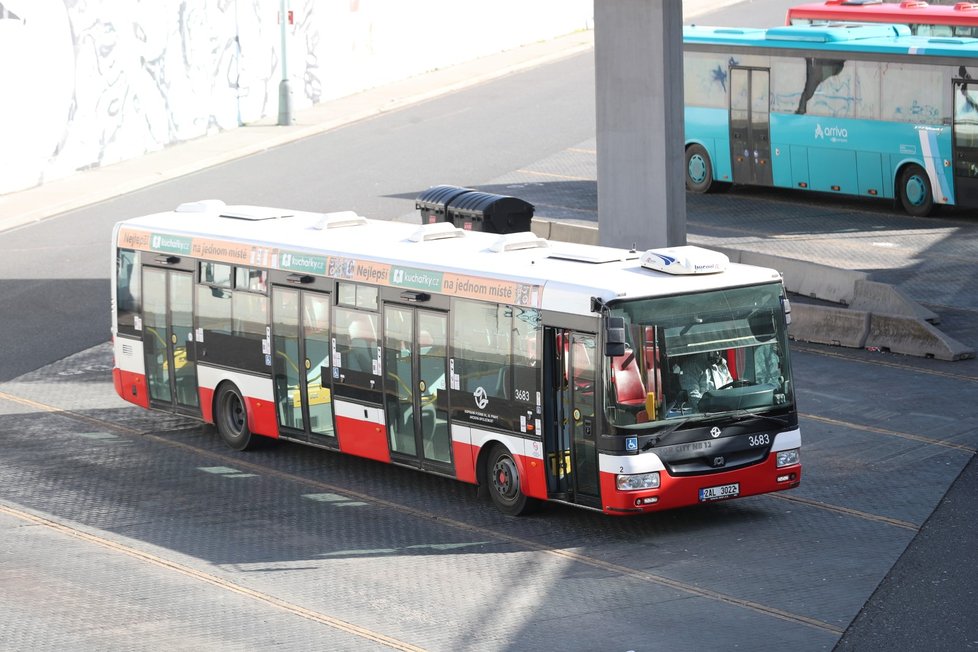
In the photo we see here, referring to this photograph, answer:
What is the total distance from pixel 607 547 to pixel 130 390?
764 centimetres

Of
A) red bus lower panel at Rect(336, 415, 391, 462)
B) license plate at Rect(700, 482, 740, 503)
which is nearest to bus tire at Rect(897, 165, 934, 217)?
red bus lower panel at Rect(336, 415, 391, 462)

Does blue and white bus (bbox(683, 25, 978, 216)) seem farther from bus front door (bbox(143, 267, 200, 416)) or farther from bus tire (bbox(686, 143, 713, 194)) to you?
bus front door (bbox(143, 267, 200, 416))

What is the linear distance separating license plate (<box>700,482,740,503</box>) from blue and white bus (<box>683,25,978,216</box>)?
631 inches

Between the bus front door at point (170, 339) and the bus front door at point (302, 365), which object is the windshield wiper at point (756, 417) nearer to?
the bus front door at point (302, 365)

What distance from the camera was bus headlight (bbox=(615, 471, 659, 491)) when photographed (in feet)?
47.8

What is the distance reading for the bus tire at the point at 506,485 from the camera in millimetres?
15648

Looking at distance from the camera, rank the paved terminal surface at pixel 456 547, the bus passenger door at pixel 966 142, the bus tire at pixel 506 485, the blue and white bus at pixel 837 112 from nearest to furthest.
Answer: the paved terminal surface at pixel 456 547, the bus tire at pixel 506 485, the bus passenger door at pixel 966 142, the blue and white bus at pixel 837 112

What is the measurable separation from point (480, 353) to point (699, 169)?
1890 centimetres

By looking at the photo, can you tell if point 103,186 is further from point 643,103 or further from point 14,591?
point 14,591

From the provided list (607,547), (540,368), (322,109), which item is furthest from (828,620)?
(322,109)

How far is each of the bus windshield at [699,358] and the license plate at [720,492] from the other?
2.29ft

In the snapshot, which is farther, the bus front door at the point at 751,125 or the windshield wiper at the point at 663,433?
the bus front door at the point at 751,125

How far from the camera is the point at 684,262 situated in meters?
15.0

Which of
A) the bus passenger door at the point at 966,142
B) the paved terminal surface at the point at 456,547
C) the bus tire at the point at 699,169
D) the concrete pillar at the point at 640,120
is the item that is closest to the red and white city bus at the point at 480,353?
the paved terminal surface at the point at 456,547
